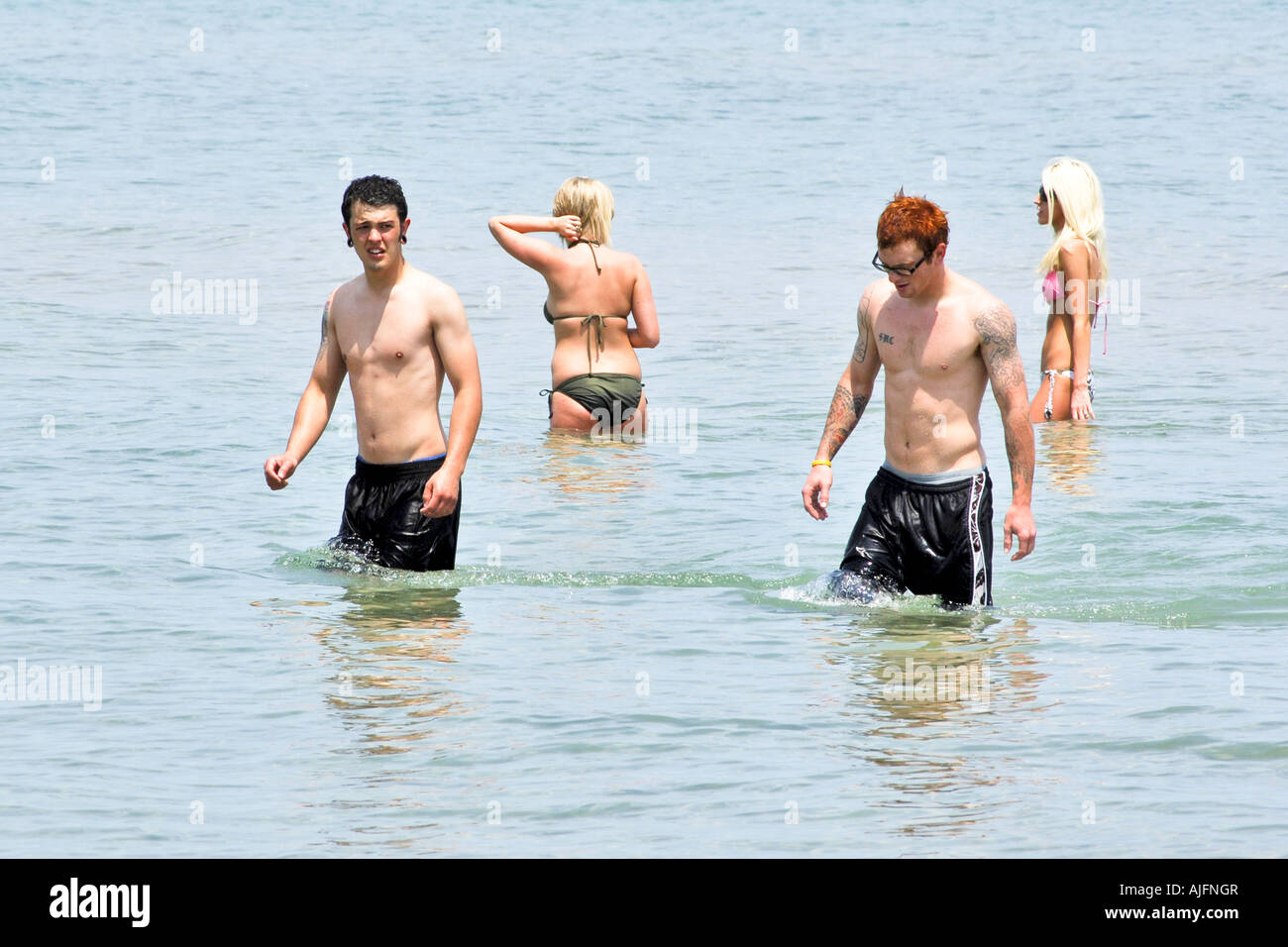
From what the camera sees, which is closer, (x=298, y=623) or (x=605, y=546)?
(x=298, y=623)

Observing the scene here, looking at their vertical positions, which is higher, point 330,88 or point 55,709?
point 330,88

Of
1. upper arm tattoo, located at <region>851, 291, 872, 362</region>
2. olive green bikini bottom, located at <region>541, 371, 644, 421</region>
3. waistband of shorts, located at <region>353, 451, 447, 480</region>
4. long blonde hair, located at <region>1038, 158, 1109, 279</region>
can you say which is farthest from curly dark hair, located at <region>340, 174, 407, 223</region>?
long blonde hair, located at <region>1038, 158, 1109, 279</region>

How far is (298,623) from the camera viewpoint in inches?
263

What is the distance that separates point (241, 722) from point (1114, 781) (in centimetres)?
264

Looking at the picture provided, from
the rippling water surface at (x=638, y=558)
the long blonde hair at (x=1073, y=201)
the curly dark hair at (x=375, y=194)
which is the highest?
the long blonde hair at (x=1073, y=201)

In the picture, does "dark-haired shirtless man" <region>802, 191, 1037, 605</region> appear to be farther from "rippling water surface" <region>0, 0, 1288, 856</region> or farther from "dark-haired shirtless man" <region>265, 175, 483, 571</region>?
"dark-haired shirtless man" <region>265, 175, 483, 571</region>

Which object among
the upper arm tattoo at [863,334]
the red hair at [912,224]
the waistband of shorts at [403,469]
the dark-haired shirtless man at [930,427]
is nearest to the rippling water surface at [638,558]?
the dark-haired shirtless man at [930,427]

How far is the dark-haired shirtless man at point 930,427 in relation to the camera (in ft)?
20.1

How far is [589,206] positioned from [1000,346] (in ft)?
15.2

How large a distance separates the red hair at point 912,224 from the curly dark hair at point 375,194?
179cm

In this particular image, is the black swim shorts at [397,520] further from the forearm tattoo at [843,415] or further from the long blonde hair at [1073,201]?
the long blonde hair at [1073,201]

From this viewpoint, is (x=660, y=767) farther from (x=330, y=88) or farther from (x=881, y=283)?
(x=330, y=88)
